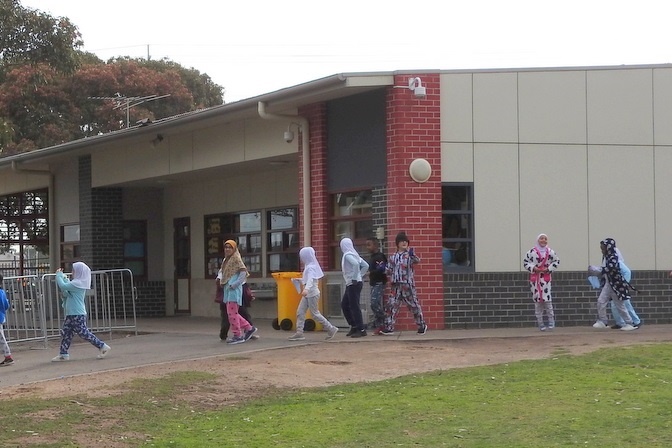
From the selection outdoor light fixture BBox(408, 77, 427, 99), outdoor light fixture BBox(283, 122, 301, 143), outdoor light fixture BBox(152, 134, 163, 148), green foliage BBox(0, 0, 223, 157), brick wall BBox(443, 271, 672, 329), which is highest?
green foliage BBox(0, 0, 223, 157)

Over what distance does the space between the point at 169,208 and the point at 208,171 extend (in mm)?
4570

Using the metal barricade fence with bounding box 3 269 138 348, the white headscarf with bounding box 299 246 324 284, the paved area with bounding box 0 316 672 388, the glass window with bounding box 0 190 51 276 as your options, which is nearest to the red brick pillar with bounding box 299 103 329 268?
the paved area with bounding box 0 316 672 388

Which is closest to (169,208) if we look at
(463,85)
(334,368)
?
(463,85)

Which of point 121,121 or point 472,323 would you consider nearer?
point 472,323

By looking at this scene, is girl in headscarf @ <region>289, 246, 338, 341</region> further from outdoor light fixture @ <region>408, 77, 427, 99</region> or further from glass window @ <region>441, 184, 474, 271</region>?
outdoor light fixture @ <region>408, 77, 427, 99</region>

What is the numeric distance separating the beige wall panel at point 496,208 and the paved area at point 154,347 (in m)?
1.17

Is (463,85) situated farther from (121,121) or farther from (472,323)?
(121,121)

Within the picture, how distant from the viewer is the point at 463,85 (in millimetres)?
18891

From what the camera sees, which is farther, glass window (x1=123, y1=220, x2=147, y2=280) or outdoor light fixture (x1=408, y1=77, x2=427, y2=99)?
glass window (x1=123, y1=220, x2=147, y2=280)

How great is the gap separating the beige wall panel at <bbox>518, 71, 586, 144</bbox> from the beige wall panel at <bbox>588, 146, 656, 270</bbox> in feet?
1.82

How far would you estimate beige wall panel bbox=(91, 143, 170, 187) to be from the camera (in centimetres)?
2553

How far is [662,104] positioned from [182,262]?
1338cm

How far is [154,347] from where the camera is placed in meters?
17.9

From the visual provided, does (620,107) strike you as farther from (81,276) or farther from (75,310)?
(75,310)
